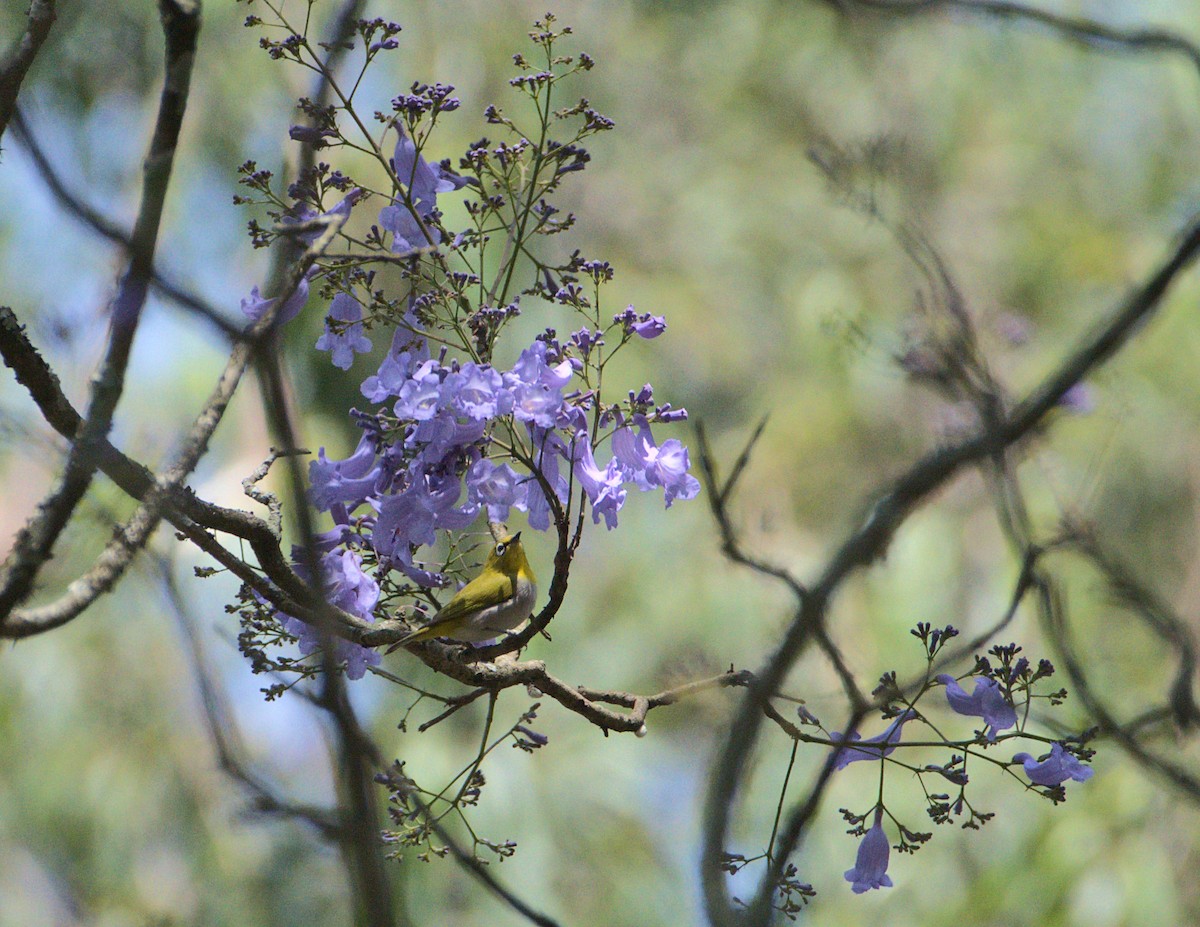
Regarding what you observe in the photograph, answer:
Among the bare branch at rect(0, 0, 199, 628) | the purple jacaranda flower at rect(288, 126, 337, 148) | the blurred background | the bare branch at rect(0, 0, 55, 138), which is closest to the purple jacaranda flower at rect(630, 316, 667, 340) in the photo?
the purple jacaranda flower at rect(288, 126, 337, 148)

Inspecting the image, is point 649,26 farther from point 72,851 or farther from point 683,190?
point 72,851

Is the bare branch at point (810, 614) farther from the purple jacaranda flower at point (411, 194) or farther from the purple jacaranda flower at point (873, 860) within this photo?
the purple jacaranda flower at point (411, 194)

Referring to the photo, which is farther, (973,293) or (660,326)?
(973,293)

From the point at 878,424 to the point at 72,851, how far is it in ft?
13.5

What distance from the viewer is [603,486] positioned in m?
1.25

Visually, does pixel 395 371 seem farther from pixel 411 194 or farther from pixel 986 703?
pixel 986 703

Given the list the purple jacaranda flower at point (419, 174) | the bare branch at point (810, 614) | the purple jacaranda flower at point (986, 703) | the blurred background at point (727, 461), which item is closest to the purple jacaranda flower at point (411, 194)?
the purple jacaranda flower at point (419, 174)

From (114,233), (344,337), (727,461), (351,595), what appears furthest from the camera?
(727,461)

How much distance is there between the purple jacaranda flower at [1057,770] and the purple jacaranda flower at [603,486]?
0.45 meters

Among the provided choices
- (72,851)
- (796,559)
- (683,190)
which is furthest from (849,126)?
(72,851)

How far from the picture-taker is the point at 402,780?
114 centimetres

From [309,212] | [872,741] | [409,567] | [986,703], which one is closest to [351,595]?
[409,567]

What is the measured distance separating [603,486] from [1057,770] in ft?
1.62

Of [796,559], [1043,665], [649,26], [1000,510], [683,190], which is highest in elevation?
[649,26]
